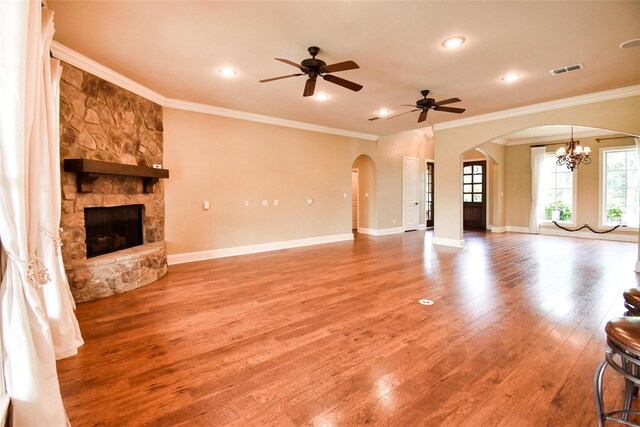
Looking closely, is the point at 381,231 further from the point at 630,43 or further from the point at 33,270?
the point at 33,270

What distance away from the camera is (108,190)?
4.16 m

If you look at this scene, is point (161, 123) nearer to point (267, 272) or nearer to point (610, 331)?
point (267, 272)

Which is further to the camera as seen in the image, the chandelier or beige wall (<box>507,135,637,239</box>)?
beige wall (<box>507,135,637,239</box>)

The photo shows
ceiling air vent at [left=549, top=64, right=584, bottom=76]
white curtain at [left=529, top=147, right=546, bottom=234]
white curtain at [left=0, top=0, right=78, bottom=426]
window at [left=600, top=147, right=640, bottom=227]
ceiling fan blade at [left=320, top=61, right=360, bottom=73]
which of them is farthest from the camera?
white curtain at [left=529, top=147, right=546, bottom=234]

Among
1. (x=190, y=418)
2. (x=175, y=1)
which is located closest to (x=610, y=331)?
(x=190, y=418)

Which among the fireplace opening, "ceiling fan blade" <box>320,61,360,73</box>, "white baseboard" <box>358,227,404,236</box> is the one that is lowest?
"white baseboard" <box>358,227,404,236</box>

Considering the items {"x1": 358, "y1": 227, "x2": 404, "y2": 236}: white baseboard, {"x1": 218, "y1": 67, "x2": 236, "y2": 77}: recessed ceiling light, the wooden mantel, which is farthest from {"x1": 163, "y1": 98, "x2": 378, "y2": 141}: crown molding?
{"x1": 358, "y1": 227, "x2": 404, "y2": 236}: white baseboard

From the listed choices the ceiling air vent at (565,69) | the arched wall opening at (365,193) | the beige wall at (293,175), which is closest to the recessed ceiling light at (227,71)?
the beige wall at (293,175)

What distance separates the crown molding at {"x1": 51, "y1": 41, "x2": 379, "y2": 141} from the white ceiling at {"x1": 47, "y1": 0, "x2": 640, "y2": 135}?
5.2 inches

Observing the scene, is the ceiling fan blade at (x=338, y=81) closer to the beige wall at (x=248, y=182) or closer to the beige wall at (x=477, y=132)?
the beige wall at (x=248, y=182)

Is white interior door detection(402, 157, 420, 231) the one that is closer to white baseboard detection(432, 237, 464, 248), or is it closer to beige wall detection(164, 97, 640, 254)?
beige wall detection(164, 97, 640, 254)

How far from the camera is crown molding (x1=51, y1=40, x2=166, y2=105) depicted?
343 cm

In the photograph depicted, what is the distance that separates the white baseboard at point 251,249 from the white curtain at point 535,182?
5.86 metres

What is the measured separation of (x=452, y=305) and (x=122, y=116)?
16.8 feet
